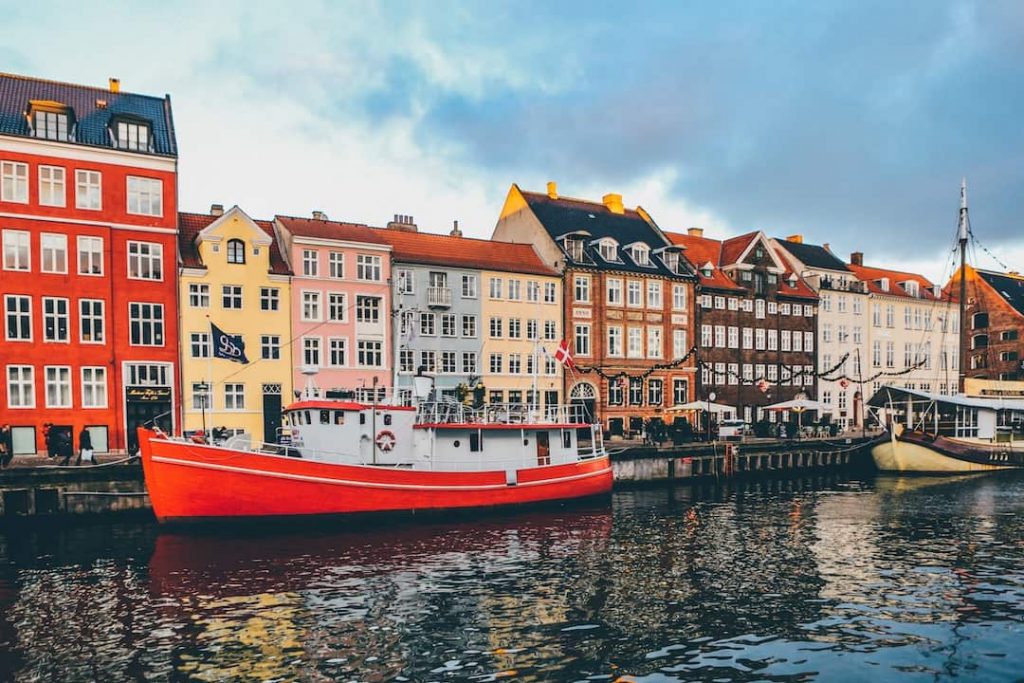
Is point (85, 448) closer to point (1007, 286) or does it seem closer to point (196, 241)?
point (196, 241)

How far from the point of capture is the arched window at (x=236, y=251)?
148ft

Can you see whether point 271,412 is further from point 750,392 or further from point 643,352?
point 750,392

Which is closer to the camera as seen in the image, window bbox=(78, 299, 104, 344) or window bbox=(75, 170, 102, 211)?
window bbox=(78, 299, 104, 344)

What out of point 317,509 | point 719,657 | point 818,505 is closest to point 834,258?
point 818,505

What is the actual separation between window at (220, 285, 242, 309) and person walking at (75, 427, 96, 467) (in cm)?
992

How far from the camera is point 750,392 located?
216 feet

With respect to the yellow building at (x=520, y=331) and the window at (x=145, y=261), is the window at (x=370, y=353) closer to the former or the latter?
the yellow building at (x=520, y=331)

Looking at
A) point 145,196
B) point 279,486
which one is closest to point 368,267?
point 145,196

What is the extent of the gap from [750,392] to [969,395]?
1758 centimetres

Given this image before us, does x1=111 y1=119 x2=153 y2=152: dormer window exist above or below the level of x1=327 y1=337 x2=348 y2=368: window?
above

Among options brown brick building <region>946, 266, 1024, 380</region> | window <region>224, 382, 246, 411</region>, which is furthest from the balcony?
brown brick building <region>946, 266, 1024, 380</region>

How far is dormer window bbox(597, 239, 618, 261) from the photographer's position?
5906 centimetres

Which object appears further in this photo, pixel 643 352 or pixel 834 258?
pixel 834 258

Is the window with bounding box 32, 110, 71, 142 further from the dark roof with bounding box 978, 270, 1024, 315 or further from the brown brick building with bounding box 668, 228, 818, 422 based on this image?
the dark roof with bounding box 978, 270, 1024, 315
